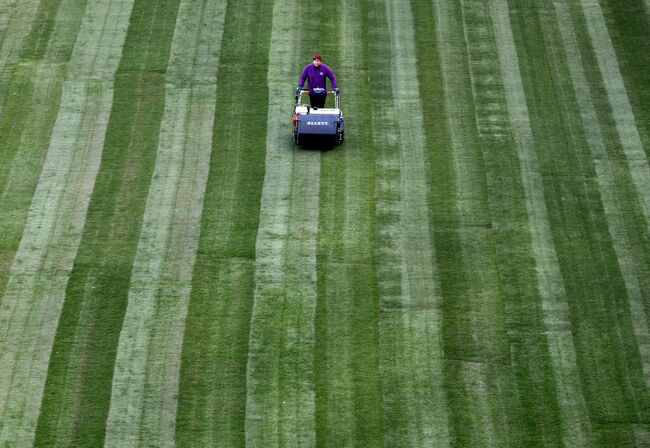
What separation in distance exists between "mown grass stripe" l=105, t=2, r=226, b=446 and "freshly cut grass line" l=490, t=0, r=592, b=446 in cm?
595

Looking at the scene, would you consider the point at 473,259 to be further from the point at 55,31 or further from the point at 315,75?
the point at 55,31

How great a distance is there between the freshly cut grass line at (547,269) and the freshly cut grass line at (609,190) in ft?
3.81

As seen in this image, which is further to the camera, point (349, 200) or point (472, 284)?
point (349, 200)

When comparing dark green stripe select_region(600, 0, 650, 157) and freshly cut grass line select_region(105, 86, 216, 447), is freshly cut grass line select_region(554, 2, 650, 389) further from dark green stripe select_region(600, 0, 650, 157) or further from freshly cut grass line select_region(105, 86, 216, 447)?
freshly cut grass line select_region(105, 86, 216, 447)

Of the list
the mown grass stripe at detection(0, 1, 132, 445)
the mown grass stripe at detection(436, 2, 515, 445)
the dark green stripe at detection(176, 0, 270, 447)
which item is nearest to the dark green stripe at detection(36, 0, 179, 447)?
the mown grass stripe at detection(0, 1, 132, 445)

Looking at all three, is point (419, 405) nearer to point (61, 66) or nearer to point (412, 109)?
point (412, 109)

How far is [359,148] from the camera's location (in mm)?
24766

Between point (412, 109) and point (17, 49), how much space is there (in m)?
9.78

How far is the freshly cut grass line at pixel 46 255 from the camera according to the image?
17.5 meters

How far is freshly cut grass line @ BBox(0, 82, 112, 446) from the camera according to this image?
1753 cm

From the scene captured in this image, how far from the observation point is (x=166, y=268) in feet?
67.3

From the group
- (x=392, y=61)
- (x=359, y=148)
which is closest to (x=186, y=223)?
(x=359, y=148)

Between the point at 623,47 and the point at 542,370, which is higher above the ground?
the point at 542,370

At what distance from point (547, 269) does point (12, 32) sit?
15.5 metres
